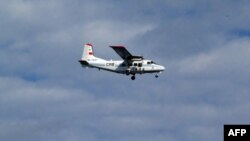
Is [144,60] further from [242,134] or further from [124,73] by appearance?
[242,134]

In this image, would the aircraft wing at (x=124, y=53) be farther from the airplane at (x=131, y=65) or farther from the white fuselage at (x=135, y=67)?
the white fuselage at (x=135, y=67)

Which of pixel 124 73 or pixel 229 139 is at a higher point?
pixel 124 73

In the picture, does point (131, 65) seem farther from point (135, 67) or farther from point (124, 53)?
point (124, 53)

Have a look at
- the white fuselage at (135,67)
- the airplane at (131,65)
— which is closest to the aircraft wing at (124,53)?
the airplane at (131,65)

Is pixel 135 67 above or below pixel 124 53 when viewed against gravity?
below

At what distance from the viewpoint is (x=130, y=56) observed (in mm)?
198375

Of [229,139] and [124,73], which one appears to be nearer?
[229,139]

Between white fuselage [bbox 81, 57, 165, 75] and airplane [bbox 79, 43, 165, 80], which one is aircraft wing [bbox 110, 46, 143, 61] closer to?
airplane [bbox 79, 43, 165, 80]

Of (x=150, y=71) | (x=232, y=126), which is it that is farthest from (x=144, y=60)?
(x=232, y=126)

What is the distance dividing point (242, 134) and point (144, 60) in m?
89.6

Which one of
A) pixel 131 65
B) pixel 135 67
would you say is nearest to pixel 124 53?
pixel 131 65

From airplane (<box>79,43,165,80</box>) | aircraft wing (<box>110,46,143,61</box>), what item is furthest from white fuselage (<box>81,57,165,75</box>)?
aircraft wing (<box>110,46,143,61</box>)

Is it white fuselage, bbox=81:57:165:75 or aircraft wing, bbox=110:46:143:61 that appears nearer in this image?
white fuselage, bbox=81:57:165:75

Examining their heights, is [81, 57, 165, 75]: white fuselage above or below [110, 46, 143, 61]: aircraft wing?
below
